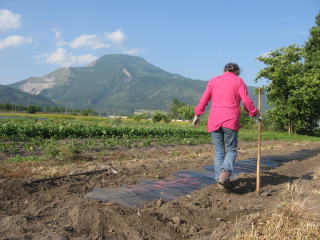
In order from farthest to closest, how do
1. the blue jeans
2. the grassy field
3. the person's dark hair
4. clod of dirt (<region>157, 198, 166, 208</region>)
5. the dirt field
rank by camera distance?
the grassy field, the person's dark hair, the blue jeans, clod of dirt (<region>157, 198, 166, 208</region>), the dirt field

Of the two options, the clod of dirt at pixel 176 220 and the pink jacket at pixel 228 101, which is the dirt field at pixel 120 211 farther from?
the pink jacket at pixel 228 101

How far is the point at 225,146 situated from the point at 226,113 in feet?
1.89

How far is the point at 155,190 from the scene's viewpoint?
448cm

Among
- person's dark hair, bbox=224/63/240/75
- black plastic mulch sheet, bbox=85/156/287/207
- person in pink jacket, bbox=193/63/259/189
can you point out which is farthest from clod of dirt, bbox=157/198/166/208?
person's dark hair, bbox=224/63/240/75

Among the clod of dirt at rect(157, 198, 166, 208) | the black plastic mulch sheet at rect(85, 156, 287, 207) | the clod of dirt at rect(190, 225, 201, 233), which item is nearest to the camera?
the clod of dirt at rect(190, 225, 201, 233)

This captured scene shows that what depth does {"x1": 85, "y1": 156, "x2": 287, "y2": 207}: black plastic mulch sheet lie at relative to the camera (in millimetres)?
3908

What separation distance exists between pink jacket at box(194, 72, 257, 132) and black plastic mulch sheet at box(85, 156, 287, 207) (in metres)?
1.00

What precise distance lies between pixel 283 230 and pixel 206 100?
249 cm

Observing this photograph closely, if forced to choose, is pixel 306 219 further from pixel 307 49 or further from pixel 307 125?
pixel 307 49

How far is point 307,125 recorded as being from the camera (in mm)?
33875

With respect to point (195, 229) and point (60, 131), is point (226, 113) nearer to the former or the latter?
point (195, 229)

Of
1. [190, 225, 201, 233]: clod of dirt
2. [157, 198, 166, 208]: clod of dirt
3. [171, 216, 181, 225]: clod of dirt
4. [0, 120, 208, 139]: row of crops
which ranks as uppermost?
[0, 120, 208, 139]: row of crops

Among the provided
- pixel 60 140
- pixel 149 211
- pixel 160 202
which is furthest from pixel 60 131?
pixel 149 211

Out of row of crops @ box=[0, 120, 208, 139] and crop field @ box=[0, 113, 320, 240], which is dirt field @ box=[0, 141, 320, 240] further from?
row of crops @ box=[0, 120, 208, 139]
